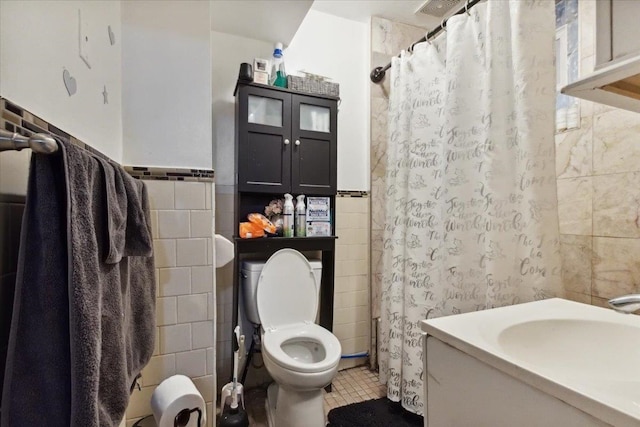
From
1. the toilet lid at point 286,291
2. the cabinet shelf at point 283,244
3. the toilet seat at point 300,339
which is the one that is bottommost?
the toilet seat at point 300,339

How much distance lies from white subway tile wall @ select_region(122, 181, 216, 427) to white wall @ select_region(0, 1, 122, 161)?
265mm

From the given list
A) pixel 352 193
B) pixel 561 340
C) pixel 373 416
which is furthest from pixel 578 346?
pixel 352 193

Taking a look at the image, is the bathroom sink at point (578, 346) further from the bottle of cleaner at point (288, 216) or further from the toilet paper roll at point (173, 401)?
the bottle of cleaner at point (288, 216)

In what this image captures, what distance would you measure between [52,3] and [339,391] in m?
1.99

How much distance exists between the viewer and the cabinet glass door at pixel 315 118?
175cm

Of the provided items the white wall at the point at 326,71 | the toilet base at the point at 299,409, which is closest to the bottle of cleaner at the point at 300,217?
the white wall at the point at 326,71

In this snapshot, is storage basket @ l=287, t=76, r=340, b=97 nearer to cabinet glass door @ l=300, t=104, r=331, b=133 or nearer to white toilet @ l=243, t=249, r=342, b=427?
cabinet glass door @ l=300, t=104, r=331, b=133

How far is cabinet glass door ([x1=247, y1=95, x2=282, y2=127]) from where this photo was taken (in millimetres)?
1633

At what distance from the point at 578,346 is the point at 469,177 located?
26.1 inches

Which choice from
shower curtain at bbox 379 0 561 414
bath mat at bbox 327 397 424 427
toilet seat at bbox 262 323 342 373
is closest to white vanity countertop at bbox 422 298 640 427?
shower curtain at bbox 379 0 561 414

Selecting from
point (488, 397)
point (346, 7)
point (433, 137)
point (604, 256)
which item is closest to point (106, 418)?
point (488, 397)

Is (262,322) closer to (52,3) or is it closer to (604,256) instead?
(52,3)

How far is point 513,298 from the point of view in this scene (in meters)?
1.11

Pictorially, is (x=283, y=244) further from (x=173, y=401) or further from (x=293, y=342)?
(x=173, y=401)
